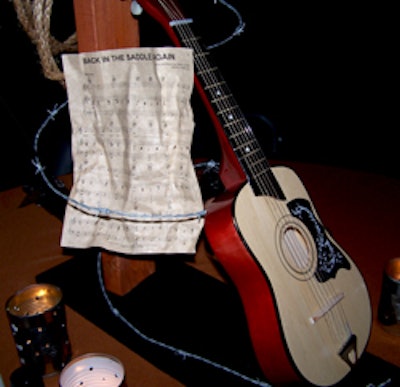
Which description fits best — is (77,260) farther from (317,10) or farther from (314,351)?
(317,10)

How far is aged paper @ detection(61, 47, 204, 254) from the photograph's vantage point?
54 cm

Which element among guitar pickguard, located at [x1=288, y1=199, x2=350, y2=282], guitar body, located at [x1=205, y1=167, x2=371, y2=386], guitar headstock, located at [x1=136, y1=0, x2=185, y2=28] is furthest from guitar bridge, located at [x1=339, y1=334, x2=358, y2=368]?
guitar headstock, located at [x1=136, y1=0, x2=185, y2=28]

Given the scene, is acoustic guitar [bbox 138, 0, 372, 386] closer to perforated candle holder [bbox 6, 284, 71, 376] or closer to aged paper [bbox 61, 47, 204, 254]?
aged paper [bbox 61, 47, 204, 254]

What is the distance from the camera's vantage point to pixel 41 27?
58 cm

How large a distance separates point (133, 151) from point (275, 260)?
29 centimetres

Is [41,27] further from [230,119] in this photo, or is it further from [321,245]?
[321,245]

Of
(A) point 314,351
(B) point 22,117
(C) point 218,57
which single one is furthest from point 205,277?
(C) point 218,57

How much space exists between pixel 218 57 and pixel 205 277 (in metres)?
2.03

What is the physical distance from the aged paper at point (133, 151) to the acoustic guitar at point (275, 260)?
12 cm

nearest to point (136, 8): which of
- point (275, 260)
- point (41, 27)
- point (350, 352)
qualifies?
point (41, 27)

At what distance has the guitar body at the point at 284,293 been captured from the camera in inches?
25.5

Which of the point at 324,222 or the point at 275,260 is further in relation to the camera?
the point at 324,222

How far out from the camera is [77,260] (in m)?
0.98

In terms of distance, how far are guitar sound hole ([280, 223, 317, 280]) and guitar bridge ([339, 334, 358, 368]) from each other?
13cm
